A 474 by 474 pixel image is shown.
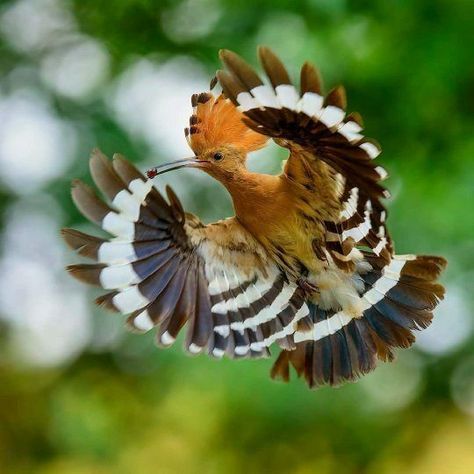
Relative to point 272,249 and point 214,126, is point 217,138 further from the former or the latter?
point 272,249

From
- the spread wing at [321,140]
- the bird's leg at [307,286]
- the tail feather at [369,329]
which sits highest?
the spread wing at [321,140]

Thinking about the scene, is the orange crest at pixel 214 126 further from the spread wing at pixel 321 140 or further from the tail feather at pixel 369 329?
the tail feather at pixel 369 329

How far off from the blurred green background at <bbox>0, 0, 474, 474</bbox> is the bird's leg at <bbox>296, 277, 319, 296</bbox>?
1.39 m

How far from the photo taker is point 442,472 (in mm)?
5344

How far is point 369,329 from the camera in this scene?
2.07 m

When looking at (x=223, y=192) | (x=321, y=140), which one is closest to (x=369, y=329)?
(x=321, y=140)

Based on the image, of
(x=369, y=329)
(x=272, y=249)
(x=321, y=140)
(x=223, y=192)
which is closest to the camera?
(x=321, y=140)

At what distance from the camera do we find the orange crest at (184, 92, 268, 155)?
1.56m

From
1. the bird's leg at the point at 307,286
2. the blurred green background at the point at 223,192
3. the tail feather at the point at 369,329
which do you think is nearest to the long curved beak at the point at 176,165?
the bird's leg at the point at 307,286

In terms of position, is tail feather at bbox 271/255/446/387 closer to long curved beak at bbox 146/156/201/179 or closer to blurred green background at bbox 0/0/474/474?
long curved beak at bbox 146/156/201/179

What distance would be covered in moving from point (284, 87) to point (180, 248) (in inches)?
26.6

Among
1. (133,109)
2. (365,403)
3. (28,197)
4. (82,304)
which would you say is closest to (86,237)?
(133,109)

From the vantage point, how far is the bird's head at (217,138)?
1.56 meters

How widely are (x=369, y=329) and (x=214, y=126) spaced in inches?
28.1
